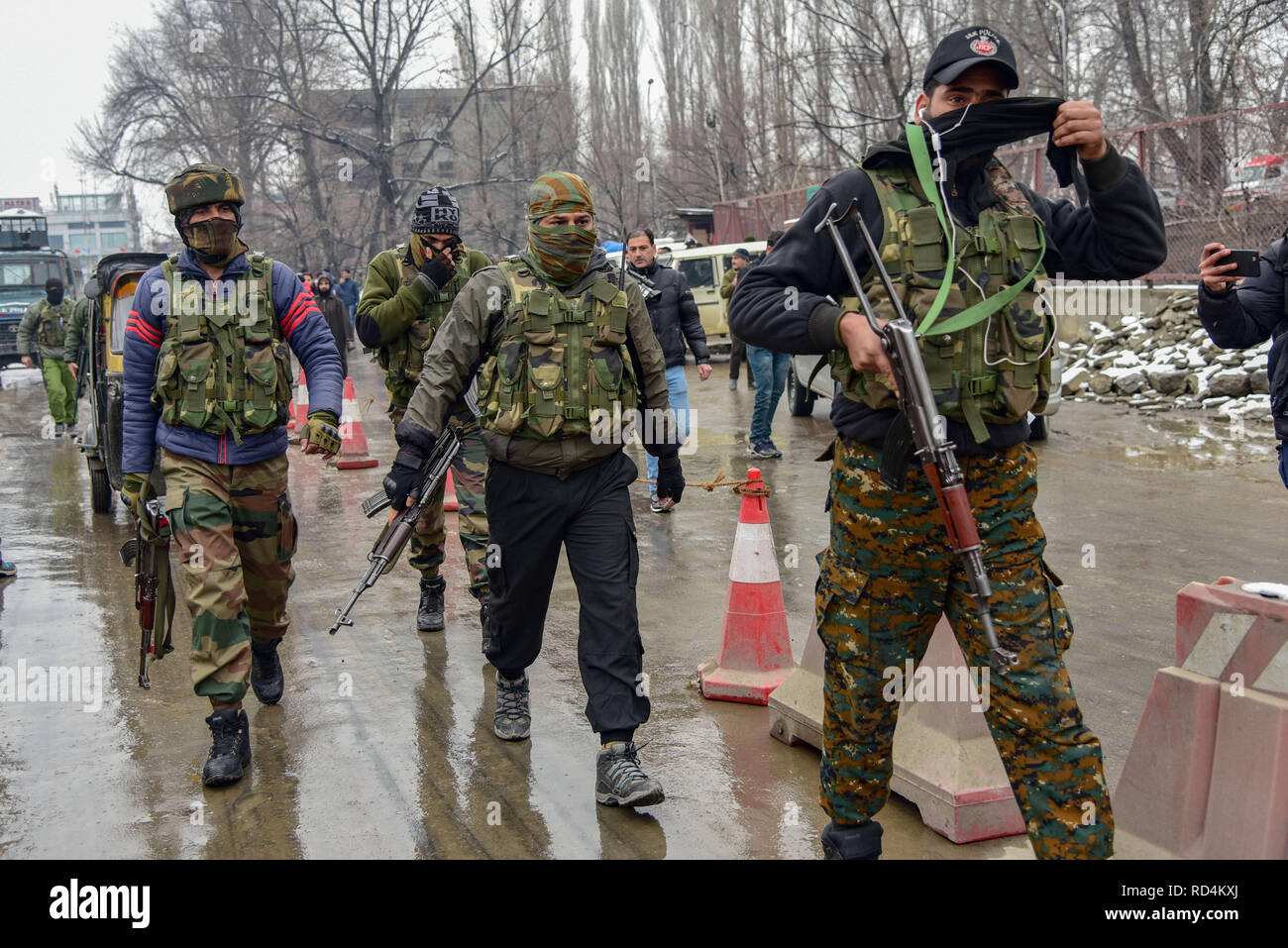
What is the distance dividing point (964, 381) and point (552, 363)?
5.44ft

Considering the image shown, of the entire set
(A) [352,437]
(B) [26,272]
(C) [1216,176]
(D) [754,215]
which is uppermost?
(D) [754,215]

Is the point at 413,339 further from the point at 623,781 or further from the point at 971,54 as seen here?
the point at 971,54

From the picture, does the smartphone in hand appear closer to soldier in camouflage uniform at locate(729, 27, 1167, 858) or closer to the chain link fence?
soldier in camouflage uniform at locate(729, 27, 1167, 858)

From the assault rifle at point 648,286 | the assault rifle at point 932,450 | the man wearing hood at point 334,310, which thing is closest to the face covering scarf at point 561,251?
the assault rifle at point 932,450

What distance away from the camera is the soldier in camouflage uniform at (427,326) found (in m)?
5.91

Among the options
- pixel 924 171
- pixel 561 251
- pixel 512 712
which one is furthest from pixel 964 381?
pixel 512 712

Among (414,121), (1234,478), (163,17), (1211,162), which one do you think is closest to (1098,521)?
(1234,478)

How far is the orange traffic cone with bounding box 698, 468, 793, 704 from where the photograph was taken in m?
5.11

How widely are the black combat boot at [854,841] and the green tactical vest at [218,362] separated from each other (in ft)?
8.77

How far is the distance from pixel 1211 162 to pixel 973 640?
14042 millimetres

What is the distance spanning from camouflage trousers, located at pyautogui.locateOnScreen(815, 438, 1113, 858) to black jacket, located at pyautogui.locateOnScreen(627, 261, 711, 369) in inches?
254

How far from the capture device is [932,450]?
285 centimetres
